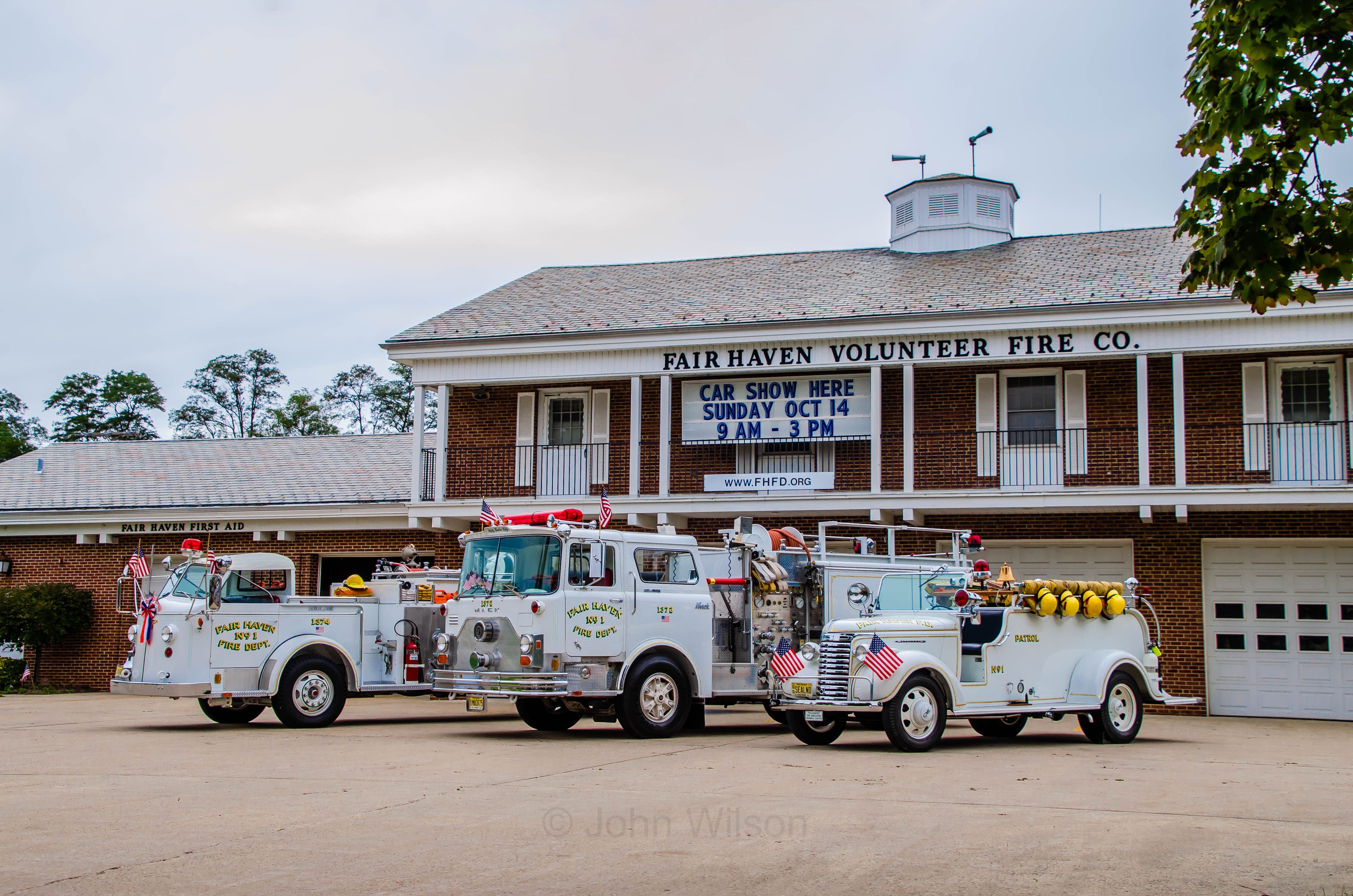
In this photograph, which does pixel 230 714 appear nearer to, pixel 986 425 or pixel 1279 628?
pixel 986 425

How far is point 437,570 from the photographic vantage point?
1714cm

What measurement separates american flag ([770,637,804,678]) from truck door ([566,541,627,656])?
5.52 ft

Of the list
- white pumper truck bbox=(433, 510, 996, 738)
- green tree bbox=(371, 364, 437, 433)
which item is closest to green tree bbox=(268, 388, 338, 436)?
green tree bbox=(371, 364, 437, 433)

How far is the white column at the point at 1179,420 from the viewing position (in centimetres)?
1900

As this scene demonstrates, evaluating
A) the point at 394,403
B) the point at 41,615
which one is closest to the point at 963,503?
the point at 41,615

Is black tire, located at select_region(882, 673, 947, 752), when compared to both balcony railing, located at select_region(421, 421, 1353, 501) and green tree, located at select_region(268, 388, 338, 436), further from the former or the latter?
green tree, located at select_region(268, 388, 338, 436)

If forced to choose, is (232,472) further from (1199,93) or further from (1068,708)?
(1199,93)

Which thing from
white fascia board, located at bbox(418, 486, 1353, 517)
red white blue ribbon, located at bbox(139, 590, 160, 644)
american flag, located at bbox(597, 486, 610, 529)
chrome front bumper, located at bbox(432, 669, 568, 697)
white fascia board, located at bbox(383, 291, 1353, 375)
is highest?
white fascia board, located at bbox(383, 291, 1353, 375)

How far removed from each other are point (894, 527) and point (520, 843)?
8.86 metres

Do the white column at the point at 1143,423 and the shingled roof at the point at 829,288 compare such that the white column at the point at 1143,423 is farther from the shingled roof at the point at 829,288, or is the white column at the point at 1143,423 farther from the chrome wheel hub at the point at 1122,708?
the chrome wheel hub at the point at 1122,708

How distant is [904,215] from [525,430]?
368 inches

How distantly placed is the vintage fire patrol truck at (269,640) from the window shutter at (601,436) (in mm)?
6537

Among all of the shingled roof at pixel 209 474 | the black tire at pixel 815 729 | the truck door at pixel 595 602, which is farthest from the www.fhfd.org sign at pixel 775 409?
the black tire at pixel 815 729

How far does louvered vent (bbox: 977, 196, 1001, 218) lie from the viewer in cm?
2584
